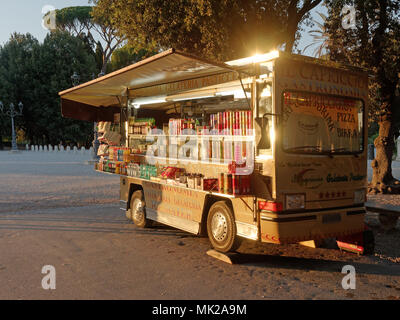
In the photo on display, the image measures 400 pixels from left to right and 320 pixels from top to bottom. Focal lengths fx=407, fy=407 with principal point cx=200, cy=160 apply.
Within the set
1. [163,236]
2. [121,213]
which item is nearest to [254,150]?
[163,236]

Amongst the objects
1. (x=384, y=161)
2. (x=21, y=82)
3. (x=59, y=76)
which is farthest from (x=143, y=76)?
(x=21, y=82)

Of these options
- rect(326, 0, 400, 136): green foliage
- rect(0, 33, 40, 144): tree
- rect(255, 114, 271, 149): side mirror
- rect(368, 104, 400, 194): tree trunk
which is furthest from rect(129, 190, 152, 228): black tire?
rect(0, 33, 40, 144): tree

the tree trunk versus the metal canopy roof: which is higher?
the metal canopy roof

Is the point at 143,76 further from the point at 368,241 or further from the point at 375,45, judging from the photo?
the point at 375,45

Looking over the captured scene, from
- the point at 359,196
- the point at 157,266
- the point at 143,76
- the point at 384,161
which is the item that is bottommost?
the point at 157,266

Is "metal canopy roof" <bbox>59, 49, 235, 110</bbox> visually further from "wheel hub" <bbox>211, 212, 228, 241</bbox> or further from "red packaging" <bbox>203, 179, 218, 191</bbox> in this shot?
"wheel hub" <bbox>211, 212, 228, 241</bbox>

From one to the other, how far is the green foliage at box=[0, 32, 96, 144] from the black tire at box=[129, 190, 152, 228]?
42.7m

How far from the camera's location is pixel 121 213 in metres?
9.29

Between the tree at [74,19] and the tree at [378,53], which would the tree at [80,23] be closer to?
the tree at [74,19]

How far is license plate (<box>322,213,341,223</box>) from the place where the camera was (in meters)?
5.29

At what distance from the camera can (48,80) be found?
49.7 m

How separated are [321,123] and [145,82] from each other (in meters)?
3.72

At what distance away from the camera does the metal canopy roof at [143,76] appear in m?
5.34

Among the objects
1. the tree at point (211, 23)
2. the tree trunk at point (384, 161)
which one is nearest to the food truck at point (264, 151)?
the tree at point (211, 23)
